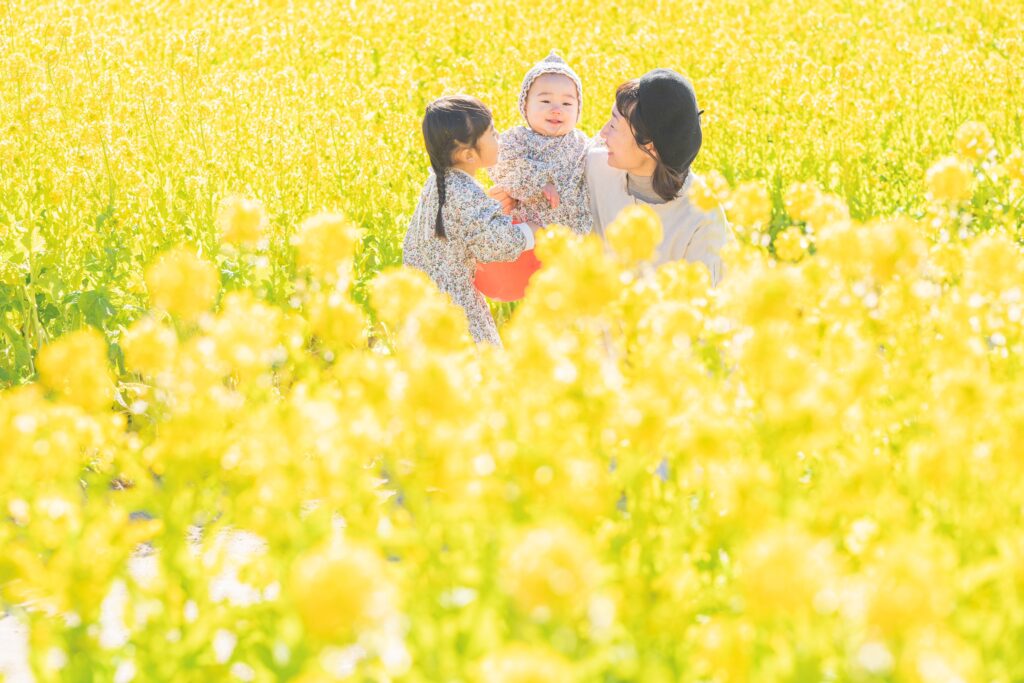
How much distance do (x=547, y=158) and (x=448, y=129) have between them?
40cm

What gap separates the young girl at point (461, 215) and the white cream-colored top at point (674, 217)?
0.33 meters

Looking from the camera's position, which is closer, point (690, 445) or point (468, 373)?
point (690, 445)

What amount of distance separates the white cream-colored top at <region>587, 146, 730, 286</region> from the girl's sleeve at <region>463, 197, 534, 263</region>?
1.23 ft

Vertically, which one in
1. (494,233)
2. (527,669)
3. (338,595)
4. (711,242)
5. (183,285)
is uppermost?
(494,233)

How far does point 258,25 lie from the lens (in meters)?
11.0

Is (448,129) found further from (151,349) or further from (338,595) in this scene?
(338,595)

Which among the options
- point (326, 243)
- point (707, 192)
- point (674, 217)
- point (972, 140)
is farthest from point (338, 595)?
point (674, 217)

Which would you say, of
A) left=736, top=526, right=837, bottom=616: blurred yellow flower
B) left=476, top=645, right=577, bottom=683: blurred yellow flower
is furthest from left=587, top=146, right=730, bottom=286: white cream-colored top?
left=476, top=645, right=577, bottom=683: blurred yellow flower

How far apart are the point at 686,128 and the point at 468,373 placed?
2.15 meters

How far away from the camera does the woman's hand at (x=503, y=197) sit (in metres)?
4.75

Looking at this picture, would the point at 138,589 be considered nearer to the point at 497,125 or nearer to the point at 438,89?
the point at 497,125

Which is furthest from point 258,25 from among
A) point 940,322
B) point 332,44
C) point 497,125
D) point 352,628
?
point 352,628

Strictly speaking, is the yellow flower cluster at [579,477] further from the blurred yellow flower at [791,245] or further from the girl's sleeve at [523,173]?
the girl's sleeve at [523,173]

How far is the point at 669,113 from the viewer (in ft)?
14.6
